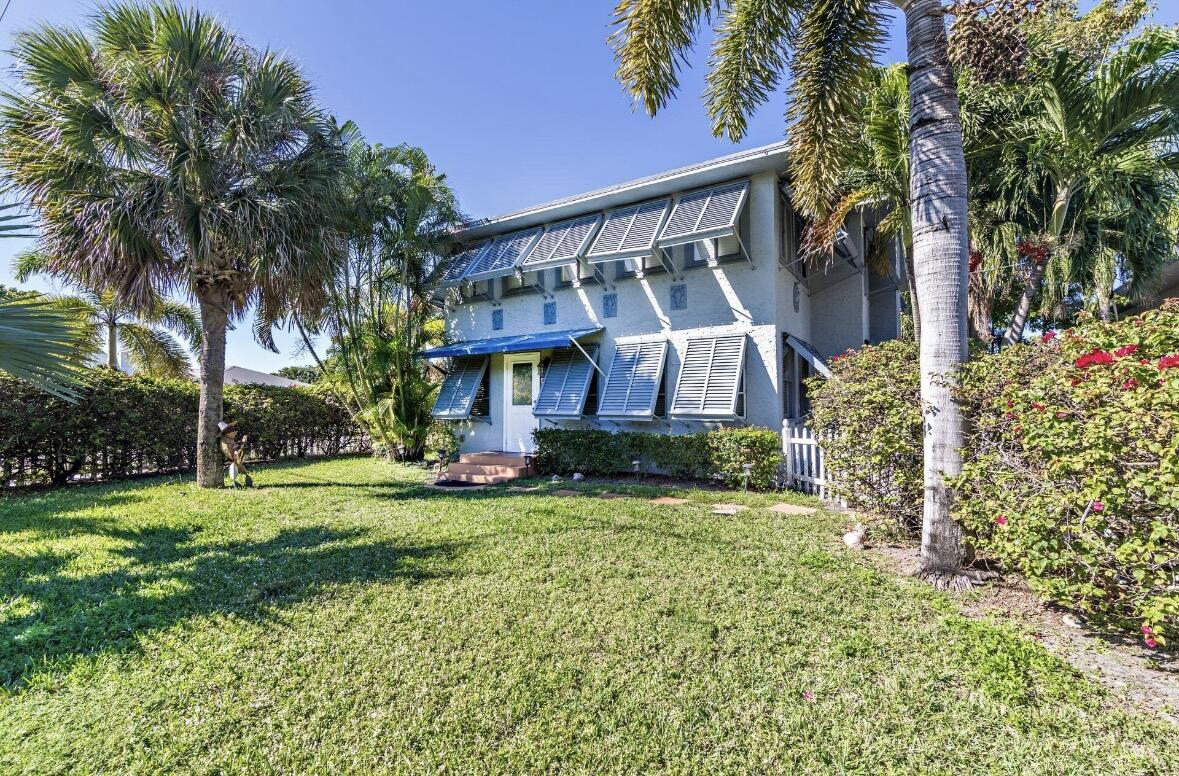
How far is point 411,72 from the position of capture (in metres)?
12.3

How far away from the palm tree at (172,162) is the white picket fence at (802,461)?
10647 mm

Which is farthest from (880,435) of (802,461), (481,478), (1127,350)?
(481,478)

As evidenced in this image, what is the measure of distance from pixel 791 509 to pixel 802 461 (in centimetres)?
190

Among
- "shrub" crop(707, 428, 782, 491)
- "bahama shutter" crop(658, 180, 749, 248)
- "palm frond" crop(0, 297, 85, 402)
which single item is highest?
"bahama shutter" crop(658, 180, 749, 248)

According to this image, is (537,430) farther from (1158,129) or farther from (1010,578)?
(1158,129)

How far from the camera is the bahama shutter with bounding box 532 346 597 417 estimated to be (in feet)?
41.5

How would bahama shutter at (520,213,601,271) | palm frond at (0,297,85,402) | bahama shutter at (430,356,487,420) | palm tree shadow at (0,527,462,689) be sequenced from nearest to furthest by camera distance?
1. palm frond at (0,297,85,402)
2. palm tree shadow at (0,527,462,689)
3. bahama shutter at (520,213,601,271)
4. bahama shutter at (430,356,487,420)

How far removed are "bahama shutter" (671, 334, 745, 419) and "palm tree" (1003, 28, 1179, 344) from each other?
622cm

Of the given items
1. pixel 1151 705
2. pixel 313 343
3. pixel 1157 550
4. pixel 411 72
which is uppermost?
pixel 411 72

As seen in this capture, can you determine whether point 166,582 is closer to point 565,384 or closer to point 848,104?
point 565,384

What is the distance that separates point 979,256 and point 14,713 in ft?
61.7

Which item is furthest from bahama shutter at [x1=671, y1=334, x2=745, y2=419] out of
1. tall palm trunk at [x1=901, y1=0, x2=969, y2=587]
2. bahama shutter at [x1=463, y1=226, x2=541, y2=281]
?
bahama shutter at [x1=463, y1=226, x2=541, y2=281]

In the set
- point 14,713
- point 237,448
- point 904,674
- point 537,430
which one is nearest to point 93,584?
point 14,713

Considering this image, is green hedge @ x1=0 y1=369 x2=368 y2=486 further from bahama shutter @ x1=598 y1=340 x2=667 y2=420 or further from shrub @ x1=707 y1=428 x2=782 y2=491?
shrub @ x1=707 y1=428 x2=782 y2=491
